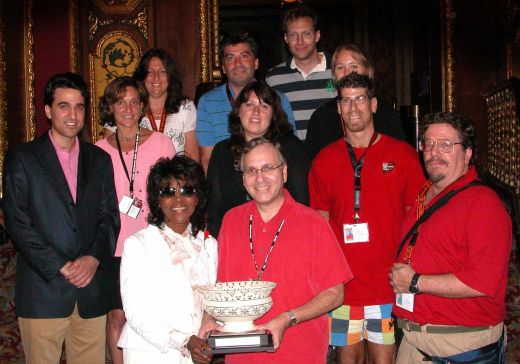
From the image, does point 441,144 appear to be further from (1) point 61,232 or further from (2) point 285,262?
(1) point 61,232

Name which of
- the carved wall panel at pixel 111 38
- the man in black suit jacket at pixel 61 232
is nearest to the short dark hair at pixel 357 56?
the man in black suit jacket at pixel 61 232

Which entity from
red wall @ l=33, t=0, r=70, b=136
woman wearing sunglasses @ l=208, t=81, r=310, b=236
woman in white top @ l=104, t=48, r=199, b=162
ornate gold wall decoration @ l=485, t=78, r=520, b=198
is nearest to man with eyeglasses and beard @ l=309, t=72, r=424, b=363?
woman wearing sunglasses @ l=208, t=81, r=310, b=236

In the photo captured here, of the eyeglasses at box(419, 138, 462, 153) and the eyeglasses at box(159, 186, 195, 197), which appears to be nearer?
the eyeglasses at box(419, 138, 462, 153)

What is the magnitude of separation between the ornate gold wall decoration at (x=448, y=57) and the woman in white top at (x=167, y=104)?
526 centimetres

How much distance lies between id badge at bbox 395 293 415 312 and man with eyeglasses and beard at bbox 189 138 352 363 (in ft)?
1.08

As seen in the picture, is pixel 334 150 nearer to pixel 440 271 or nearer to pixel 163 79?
pixel 440 271

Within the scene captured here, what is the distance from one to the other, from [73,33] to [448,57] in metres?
4.80

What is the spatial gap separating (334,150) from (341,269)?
95 centimetres

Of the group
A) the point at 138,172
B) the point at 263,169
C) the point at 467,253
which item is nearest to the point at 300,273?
the point at 263,169

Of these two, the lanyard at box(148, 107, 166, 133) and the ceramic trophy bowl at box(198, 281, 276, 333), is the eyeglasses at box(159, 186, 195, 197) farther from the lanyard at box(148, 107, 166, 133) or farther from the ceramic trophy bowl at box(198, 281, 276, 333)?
the lanyard at box(148, 107, 166, 133)

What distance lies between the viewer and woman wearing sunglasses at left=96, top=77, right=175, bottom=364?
3975mm

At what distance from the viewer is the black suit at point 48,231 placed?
352 centimetres

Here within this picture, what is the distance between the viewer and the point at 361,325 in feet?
11.6

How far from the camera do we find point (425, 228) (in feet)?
9.98
